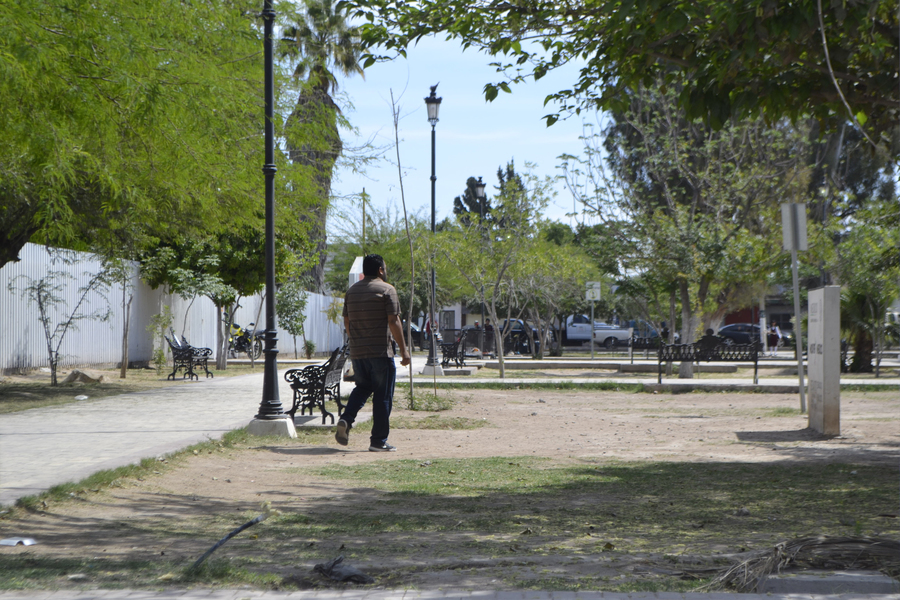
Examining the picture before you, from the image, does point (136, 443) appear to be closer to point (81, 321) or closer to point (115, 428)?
point (115, 428)

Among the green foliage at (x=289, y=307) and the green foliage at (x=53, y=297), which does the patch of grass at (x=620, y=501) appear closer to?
the green foliage at (x=53, y=297)

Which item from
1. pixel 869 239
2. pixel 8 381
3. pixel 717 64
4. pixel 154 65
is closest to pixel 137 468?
pixel 154 65

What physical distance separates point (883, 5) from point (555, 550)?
4922mm

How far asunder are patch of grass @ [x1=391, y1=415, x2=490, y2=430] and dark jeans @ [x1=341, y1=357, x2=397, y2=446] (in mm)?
2085

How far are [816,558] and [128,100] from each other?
637 centimetres

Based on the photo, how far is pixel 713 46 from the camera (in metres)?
6.56

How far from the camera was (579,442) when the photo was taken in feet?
33.0

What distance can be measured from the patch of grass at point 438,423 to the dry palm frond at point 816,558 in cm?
723

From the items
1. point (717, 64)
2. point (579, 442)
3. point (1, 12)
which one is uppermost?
point (1, 12)

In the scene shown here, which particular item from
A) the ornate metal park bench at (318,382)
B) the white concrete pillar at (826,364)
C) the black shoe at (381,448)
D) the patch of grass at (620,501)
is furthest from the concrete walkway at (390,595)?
the ornate metal park bench at (318,382)

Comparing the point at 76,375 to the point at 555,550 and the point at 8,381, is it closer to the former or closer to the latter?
the point at 8,381

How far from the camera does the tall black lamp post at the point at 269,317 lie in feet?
33.3

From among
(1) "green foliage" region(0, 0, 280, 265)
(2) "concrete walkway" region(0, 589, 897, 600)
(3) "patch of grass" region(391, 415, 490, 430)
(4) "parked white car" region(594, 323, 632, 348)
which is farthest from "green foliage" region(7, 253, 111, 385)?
(4) "parked white car" region(594, 323, 632, 348)

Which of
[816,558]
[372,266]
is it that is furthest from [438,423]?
[816,558]
